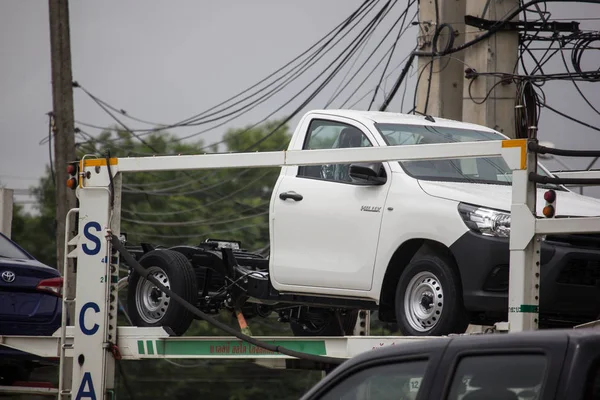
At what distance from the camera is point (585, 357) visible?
3.74 m

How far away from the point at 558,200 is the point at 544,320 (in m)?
0.87

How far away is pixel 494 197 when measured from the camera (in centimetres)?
781

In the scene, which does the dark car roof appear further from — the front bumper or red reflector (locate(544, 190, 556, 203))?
the front bumper

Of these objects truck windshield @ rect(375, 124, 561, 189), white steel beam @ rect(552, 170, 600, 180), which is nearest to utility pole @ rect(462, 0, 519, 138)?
white steel beam @ rect(552, 170, 600, 180)

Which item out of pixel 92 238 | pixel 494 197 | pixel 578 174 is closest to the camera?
pixel 494 197

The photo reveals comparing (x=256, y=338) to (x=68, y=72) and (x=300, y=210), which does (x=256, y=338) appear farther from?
(x=68, y=72)

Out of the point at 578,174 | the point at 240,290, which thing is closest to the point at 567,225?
the point at 578,174

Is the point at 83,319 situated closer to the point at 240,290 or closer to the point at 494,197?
the point at 240,290

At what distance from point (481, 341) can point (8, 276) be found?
23.5 ft

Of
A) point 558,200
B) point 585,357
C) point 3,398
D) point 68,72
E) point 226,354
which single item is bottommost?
point 3,398

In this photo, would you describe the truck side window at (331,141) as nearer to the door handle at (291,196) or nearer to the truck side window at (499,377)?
the door handle at (291,196)

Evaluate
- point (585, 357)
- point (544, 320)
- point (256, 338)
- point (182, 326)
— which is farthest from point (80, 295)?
point (585, 357)

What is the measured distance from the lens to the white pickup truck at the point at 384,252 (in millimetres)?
7488

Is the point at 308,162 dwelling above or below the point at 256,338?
above
